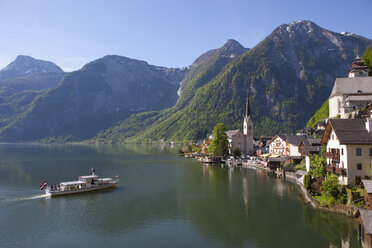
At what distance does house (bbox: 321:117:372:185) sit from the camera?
1703 inches

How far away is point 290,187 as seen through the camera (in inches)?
2594

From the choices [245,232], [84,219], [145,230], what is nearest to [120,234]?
[145,230]

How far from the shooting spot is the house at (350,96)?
75625 millimetres

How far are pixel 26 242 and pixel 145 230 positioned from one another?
14939mm

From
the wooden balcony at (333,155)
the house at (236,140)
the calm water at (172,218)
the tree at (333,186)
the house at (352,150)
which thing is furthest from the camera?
the house at (236,140)

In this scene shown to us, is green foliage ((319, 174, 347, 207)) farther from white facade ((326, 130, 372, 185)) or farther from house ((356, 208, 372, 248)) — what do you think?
house ((356, 208, 372, 248))

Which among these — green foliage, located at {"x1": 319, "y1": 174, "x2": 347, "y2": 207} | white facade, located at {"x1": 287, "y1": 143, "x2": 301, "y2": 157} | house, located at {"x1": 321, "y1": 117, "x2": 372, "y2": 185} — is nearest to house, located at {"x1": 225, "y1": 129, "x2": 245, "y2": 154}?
white facade, located at {"x1": 287, "y1": 143, "x2": 301, "y2": 157}

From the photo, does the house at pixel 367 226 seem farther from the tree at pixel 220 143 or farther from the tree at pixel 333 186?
the tree at pixel 220 143

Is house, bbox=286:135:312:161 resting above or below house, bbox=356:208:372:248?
above

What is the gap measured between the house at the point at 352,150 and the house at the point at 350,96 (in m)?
27.8

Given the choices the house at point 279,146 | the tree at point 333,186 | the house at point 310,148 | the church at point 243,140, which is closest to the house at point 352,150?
the tree at point 333,186

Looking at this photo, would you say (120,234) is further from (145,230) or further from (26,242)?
(26,242)

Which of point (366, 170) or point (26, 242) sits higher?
point (366, 170)

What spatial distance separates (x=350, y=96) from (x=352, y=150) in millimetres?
40356
